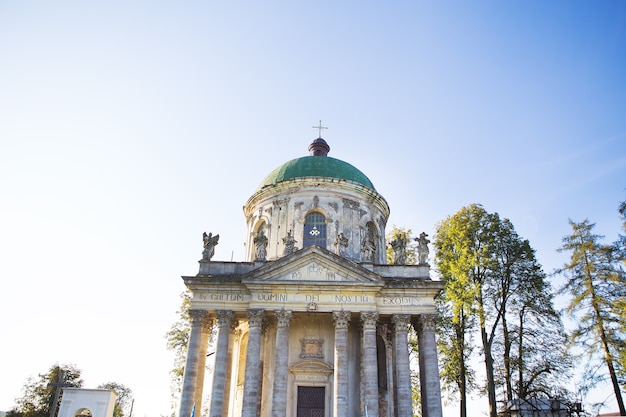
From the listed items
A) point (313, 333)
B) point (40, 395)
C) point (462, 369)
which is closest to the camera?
point (313, 333)

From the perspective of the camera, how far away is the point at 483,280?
26172 mm

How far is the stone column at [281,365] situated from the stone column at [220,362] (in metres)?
2.34

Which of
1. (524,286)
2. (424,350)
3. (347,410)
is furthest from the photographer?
(524,286)

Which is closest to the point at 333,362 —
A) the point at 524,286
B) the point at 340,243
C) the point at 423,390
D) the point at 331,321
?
the point at 331,321

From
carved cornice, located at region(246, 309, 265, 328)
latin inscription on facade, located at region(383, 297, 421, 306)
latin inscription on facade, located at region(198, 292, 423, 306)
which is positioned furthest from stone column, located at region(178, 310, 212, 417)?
latin inscription on facade, located at region(383, 297, 421, 306)

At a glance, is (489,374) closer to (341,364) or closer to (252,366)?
(341,364)

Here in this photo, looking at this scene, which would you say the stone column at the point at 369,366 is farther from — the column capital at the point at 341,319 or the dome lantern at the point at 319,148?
the dome lantern at the point at 319,148

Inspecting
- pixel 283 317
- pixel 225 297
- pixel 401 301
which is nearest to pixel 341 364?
pixel 283 317

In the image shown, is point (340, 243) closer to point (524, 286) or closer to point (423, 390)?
point (423, 390)

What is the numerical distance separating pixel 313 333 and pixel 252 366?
11.8 feet

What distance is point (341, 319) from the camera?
20.2 metres

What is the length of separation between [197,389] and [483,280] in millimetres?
16370

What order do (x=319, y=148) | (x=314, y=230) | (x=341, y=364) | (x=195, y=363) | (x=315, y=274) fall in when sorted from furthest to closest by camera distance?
(x=319, y=148) → (x=314, y=230) → (x=315, y=274) → (x=195, y=363) → (x=341, y=364)

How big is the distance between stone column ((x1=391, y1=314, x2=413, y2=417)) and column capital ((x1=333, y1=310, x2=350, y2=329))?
7.50ft
